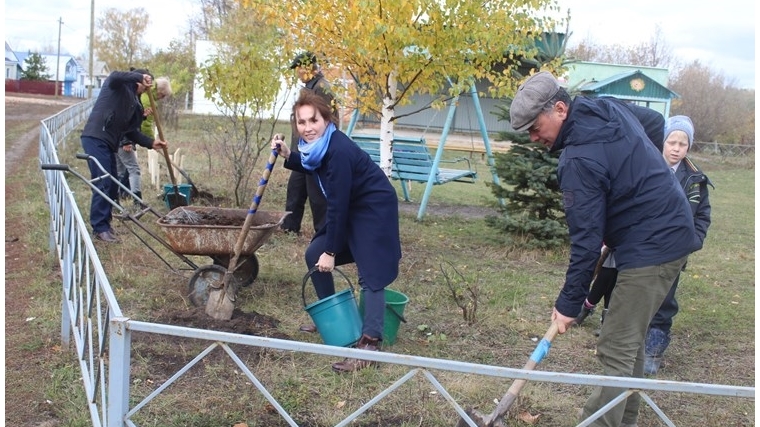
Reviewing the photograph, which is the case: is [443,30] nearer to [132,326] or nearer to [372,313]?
[372,313]

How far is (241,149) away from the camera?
9.19 meters

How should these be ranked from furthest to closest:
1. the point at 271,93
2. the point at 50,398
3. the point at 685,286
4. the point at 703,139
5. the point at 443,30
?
the point at 703,139 → the point at 271,93 → the point at 443,30 → the point at 685,286 → the point at 50,398

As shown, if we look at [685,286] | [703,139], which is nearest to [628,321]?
[685,286]

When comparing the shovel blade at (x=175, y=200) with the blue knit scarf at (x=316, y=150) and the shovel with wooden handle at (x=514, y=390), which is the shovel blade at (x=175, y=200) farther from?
the shovel with wooden handle at (x=514, y=390)

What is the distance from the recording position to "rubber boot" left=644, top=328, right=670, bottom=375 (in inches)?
174

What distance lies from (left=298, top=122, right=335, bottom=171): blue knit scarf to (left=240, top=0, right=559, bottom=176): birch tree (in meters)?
3.17

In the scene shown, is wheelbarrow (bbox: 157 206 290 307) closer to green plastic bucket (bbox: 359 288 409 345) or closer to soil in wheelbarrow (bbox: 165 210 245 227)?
soil in wheelbarrow (bbox: 165 210 245 227)

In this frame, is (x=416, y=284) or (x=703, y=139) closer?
(x=416, y=284)

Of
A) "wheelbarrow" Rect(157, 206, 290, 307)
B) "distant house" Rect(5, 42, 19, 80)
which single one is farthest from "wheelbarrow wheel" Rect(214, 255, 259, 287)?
"distant house" Rect(5, 42, 19, 80)

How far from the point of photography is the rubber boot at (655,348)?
4.42m

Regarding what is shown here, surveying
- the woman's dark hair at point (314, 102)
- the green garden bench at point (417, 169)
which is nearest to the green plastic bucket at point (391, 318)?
the woman's dark hair at point (314, 102)

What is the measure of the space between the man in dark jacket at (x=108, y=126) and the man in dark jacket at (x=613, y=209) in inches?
191

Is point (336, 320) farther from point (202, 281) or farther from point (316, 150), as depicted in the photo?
point (202, 281)

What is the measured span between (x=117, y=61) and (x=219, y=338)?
4985cm
